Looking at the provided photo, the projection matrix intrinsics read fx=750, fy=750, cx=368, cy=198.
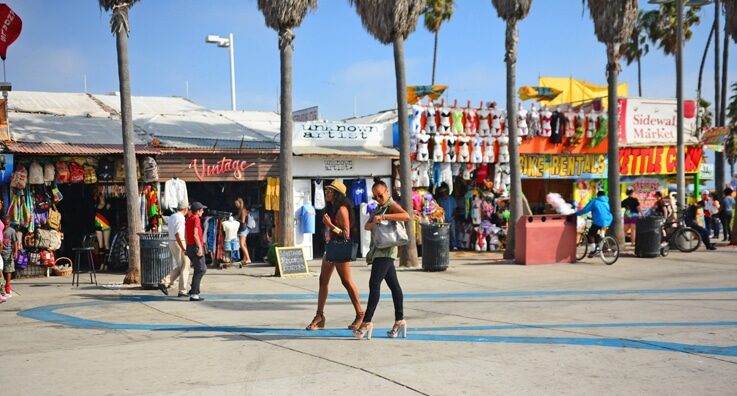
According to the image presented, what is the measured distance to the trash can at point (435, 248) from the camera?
17422mm

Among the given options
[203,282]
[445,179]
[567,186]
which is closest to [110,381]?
[203,282]

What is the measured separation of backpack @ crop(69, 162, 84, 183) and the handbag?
10.6 metres

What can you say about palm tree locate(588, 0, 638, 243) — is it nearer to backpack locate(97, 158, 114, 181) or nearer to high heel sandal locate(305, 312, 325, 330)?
backpack locate(97, 158, 114, 181)

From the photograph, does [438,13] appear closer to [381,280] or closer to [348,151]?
[348,151]

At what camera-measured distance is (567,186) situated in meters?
27.9

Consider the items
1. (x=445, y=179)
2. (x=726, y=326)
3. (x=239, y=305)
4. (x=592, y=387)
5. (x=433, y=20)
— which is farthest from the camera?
(x=433, y=20)

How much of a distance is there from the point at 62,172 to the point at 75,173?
32cm

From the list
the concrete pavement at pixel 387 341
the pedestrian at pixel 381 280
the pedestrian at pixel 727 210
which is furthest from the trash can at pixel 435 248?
the pedestrian at pixel 727 210

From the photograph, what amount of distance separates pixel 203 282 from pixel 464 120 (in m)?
11.0

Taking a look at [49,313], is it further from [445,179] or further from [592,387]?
[445,179]

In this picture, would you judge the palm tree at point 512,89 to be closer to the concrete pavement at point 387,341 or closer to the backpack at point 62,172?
the concrete pavement at point 387,341

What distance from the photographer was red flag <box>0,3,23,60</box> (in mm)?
16531

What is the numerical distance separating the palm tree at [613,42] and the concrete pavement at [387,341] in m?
6.67

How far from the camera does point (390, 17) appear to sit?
1792 cm
